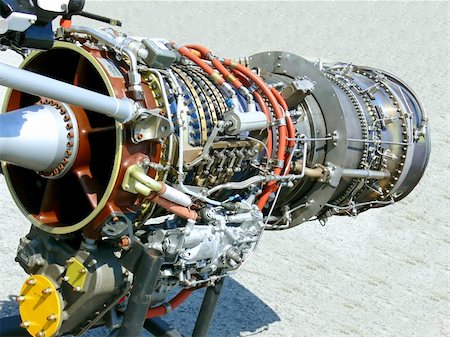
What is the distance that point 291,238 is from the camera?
20.1ft

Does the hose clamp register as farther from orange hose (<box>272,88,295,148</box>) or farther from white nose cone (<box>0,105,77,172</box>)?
white nose cone (<box>0,105,77,172</box>)

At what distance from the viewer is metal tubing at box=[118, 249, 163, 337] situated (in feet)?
9.12

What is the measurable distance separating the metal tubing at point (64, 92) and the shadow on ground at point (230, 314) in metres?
2.13

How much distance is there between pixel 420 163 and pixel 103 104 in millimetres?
2525

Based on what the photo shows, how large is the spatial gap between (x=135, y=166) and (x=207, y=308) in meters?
1.15

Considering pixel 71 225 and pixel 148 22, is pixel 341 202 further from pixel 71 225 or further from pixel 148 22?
pixel 148 22

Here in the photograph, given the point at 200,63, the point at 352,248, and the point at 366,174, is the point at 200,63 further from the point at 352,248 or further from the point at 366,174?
the point at 352,248

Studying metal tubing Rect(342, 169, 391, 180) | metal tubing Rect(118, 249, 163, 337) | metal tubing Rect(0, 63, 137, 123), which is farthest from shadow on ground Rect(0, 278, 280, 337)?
metal tubing Rect(0, 63, 137, 123)

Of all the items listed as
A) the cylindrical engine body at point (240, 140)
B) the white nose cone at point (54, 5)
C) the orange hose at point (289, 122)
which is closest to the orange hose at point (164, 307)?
the cylindrical engine body at point (240, 140)

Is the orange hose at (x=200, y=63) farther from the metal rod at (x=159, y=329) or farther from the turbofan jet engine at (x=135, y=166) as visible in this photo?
the metal rod at (x=159, y=329)

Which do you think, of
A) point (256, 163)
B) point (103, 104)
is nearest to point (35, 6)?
point (103, 104)

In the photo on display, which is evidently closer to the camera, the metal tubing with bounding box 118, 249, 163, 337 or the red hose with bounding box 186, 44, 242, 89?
the metal tubing with bounding box 118, 249, 163, 337

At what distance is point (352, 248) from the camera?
614cm

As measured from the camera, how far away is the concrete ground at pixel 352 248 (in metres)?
4.91
